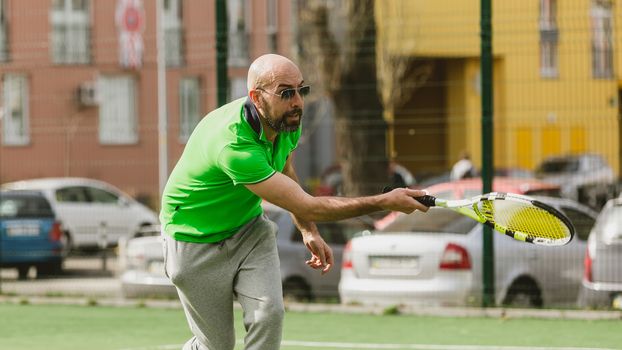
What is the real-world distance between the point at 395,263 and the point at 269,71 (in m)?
7.17

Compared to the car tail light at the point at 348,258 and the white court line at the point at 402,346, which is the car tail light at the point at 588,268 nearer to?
the car tail light at the point at 348,258

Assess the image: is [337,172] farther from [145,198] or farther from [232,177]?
[232,177]

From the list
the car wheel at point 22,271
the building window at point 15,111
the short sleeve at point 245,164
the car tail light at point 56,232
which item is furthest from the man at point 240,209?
the car tail light at point 56,232

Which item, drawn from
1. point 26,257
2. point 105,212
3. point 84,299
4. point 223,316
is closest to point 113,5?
point 105,212

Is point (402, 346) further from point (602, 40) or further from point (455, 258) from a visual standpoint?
point (602, 40)

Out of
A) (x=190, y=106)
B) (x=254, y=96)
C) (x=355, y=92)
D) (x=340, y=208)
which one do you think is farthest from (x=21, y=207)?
(x=340, y=208)

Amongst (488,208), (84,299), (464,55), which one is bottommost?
(84,299)

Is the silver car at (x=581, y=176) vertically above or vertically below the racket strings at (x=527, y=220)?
below

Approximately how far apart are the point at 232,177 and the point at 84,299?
8888 mm

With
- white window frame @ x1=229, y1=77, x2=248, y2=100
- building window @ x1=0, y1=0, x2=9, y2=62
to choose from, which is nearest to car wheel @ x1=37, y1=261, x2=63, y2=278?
building window @ x1=0, y1=0, x2=9, y2=62

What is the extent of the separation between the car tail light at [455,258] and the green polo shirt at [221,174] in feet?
21.1

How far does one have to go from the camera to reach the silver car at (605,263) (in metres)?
13.2

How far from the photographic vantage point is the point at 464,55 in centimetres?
1527

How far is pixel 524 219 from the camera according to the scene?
21.3 ft
